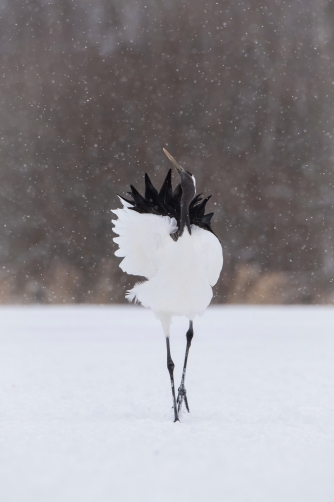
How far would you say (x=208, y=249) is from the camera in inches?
198

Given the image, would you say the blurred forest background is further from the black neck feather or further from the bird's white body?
the bird's white body

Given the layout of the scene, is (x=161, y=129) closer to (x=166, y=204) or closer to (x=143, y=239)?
(x=166, y=204)

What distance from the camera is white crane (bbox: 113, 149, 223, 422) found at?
4.67 metres

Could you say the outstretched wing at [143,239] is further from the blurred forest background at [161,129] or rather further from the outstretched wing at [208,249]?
the blurred forest background at [161,129]

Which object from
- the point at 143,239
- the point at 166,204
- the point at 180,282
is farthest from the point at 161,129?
the point at 180,282
